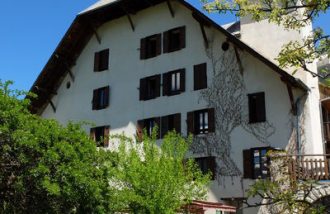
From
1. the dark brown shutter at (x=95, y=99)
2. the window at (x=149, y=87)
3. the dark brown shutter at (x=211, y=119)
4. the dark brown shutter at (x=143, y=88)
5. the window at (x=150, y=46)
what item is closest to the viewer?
the dark brown shutter at (x=211, y=119)

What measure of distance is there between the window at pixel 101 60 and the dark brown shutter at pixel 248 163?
33.6 feet

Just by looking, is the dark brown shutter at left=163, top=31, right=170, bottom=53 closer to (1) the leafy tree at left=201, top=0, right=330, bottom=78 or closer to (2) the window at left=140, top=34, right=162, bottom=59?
(2) the window at left=140, top=34, right=162, bottom=59

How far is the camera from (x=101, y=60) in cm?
2662

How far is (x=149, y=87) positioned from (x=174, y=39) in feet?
8.94

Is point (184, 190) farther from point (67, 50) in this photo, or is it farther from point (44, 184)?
point (67, 50)

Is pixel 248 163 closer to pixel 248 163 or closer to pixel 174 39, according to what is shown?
pixel 248 163

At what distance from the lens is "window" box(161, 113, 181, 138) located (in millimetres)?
22109

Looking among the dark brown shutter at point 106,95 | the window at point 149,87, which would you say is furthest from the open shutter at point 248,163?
the dark brown shutter at point 106,95

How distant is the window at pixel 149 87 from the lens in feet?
76.9

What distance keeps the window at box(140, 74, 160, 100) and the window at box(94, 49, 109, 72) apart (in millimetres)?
3284

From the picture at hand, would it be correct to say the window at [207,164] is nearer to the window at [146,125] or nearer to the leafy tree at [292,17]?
the window at [146,125]

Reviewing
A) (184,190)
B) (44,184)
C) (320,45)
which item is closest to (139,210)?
(184,190)

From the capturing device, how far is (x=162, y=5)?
24594mm

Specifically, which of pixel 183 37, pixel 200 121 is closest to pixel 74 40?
pixel 183 37
